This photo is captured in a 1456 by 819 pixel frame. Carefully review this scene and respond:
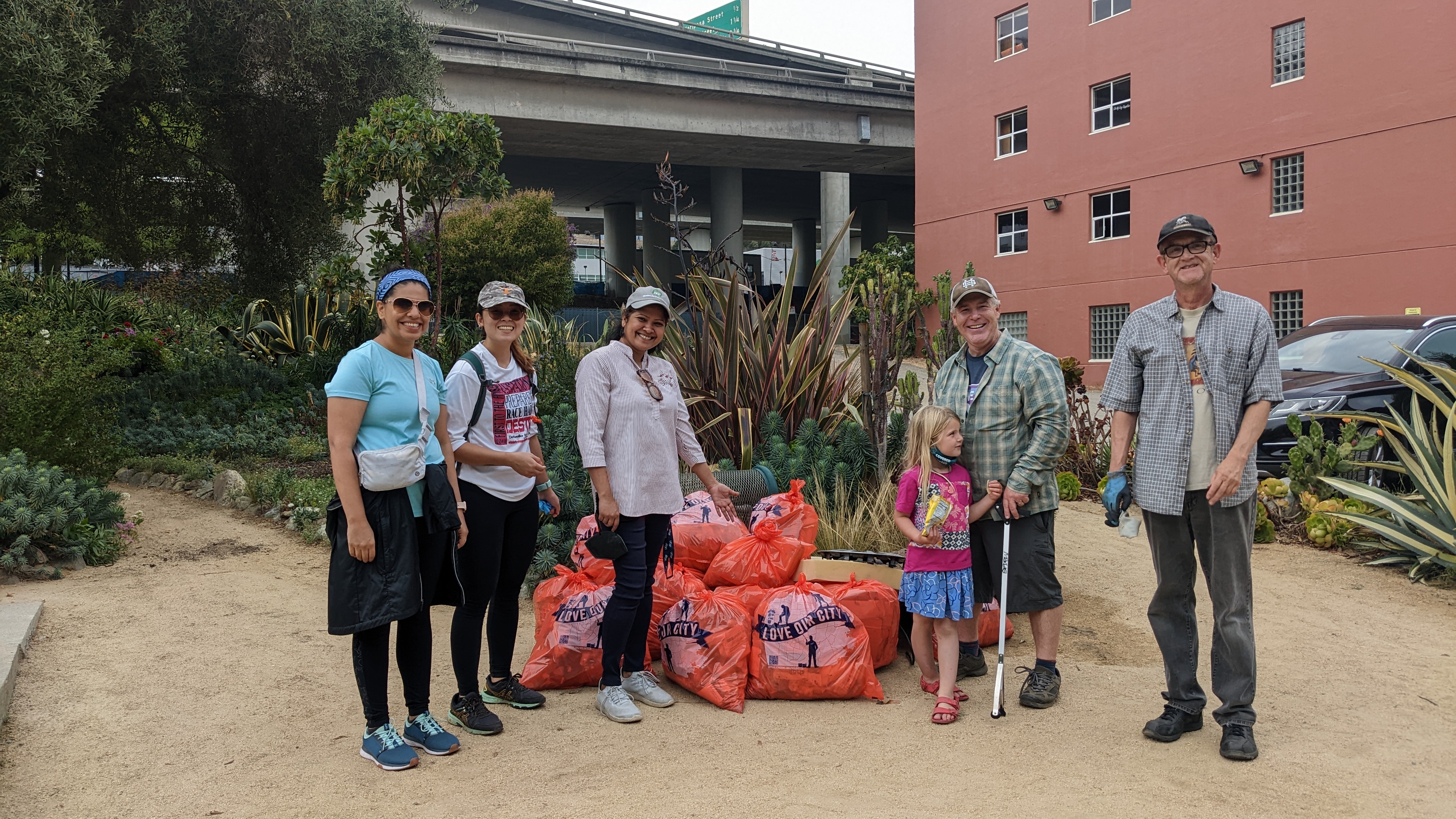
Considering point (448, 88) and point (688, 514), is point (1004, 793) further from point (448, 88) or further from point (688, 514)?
point (448, 88)

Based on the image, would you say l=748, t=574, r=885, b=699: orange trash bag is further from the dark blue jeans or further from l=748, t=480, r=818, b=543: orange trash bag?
l=748, t=480, r=818, b=543: orange trash bag

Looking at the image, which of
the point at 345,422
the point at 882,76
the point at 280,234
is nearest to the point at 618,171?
the point at 882,76

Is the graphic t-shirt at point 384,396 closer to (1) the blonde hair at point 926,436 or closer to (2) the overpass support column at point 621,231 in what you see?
(1) the blonde hair at point 926,436

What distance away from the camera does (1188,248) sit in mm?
3498

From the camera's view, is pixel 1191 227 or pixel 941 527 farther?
pixel 941 527

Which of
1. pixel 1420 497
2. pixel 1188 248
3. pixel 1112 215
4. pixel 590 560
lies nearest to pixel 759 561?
pixel 590 560

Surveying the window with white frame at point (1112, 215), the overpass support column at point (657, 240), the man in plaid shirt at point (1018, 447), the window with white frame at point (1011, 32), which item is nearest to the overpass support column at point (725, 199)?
the overpass support column at point (657, 240)

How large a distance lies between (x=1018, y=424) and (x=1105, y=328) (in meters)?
18.5

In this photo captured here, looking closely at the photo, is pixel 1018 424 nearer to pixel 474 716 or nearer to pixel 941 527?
pixel 941 527

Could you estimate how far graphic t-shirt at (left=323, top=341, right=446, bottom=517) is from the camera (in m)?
3.21

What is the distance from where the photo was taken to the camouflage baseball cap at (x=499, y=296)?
379cm

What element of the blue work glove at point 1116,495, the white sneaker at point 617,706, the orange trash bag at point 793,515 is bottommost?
the white sneaker at point 617,706

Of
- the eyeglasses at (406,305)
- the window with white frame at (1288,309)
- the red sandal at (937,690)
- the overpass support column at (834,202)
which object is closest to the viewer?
the eyeglasses at (406,305)

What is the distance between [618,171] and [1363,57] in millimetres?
22377
